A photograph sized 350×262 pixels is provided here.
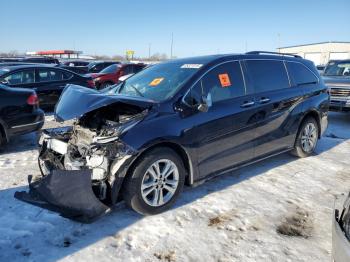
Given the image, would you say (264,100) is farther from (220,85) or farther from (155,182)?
(155,182)

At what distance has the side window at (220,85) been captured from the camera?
4.31 metres

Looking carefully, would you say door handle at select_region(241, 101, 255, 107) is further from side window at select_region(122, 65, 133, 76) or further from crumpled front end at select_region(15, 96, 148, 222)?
side window at select_region(122, 65, 133, 76)

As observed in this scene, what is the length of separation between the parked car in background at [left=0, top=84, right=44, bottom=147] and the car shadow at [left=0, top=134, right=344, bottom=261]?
1947 millimetres

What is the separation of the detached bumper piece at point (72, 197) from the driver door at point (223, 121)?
128 centimetres

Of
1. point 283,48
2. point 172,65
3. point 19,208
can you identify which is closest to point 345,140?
point 172,65

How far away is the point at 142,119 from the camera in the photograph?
12.6 ft

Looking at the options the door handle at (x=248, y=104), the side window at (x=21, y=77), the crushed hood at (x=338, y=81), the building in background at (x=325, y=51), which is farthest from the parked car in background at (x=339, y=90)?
the building in background at (x=325, y=51)

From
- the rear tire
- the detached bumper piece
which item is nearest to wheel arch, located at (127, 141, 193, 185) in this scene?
the detached bumper piece

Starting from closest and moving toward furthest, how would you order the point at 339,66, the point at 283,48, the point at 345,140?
the point at 345,140 → the point at 339,66 → the point at 283,48

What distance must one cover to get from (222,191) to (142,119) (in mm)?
1604

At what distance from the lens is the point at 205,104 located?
4.20 m

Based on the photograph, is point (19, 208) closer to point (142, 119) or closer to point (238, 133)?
point (142, 119)

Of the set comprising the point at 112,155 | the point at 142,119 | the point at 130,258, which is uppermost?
the point at 142,119

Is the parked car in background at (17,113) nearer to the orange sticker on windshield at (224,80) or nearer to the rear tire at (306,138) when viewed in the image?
the orange sticker on windshield at (224,80)
